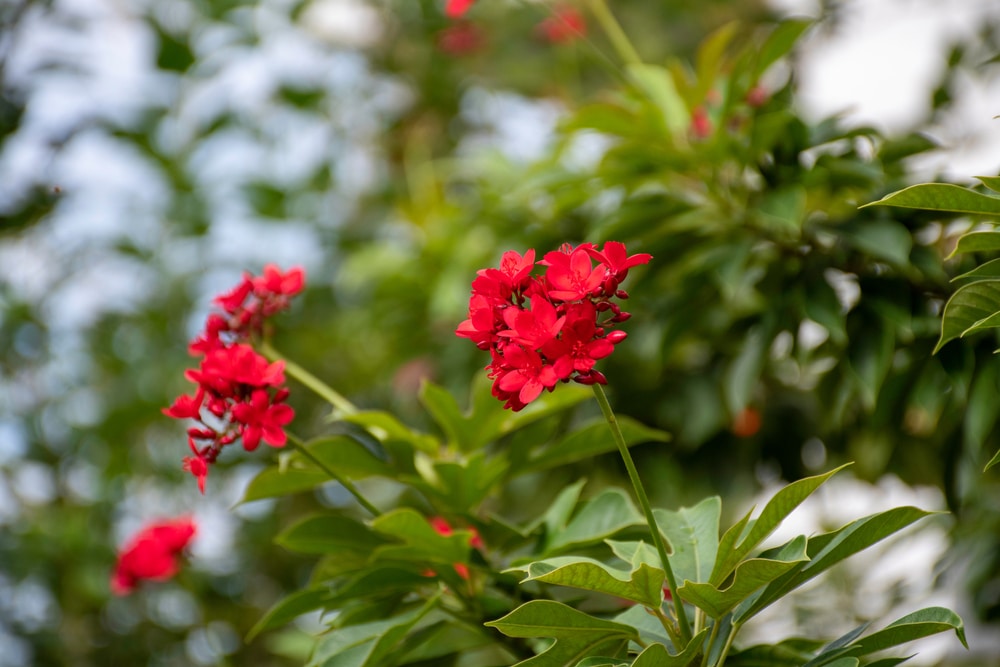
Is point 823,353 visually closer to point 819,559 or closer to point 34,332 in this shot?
point 819,559

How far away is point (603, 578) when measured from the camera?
79 cm

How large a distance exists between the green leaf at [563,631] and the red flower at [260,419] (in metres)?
0.31

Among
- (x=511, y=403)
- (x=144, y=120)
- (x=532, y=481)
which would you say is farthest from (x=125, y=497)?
(x=511, y=403)

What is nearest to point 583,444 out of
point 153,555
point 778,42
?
point 778,42

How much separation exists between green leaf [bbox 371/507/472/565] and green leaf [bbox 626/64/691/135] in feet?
2.91

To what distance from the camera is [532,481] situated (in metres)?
2.08

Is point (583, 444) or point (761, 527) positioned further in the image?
point (583, 444)

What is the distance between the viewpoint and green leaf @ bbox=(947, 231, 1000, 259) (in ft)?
2.80

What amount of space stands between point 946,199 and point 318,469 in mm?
744

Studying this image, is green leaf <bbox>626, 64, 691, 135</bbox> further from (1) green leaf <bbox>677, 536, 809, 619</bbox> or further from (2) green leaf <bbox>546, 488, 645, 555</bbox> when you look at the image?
(1) green leaf <bbox>677, 536, 809, 619</bbox>

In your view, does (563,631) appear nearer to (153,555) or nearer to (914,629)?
(914,629)

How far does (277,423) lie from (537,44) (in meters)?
3.28

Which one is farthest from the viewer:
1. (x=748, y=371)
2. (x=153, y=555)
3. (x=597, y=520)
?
(x=153, y=555)

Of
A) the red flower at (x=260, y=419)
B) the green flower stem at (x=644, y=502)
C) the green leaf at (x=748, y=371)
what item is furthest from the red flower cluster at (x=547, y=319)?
the green leaf at (x=748, y=371)
